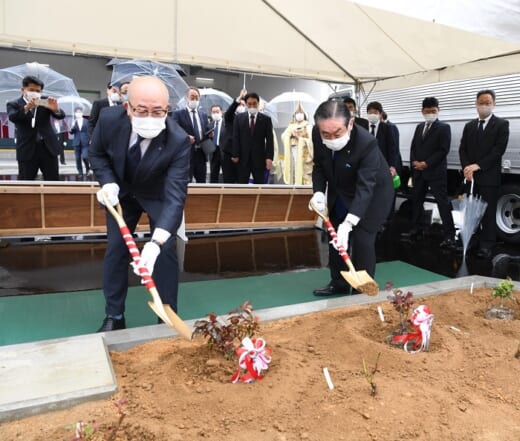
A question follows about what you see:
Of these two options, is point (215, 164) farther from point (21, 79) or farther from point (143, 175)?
point (21, 79)

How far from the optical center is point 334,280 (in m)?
4.11

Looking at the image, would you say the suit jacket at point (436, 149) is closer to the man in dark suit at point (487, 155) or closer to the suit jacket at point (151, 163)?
the man in dark suit at point (487, 155)

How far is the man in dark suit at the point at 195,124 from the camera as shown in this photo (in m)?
6.68

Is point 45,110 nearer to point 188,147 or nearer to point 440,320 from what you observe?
point 188,147

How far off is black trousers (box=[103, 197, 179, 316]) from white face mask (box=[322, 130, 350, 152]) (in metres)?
1.29

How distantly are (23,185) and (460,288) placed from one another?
451 cm

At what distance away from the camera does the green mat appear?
3.25 metres

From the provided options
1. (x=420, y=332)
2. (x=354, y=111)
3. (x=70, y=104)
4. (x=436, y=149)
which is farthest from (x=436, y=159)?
(x=70, y=104)

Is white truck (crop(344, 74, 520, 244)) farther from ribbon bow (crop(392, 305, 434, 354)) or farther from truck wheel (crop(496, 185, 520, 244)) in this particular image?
ribbon bow (crop(392, 305, 434, 354))

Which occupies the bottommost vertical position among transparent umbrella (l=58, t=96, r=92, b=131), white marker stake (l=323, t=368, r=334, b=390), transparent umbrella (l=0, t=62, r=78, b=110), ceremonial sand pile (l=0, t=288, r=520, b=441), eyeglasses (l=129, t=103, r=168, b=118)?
ceremonial sand pile (l=0, t=288, r=520, b=441)

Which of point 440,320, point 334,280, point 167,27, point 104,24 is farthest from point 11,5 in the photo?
point 440,320

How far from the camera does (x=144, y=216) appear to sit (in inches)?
227

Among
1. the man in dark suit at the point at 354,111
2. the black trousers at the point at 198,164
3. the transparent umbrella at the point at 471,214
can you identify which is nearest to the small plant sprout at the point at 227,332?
the transparent umbrella at the point at 471,214

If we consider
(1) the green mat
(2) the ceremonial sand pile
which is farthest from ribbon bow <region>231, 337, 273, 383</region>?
A: (1) the green mat
